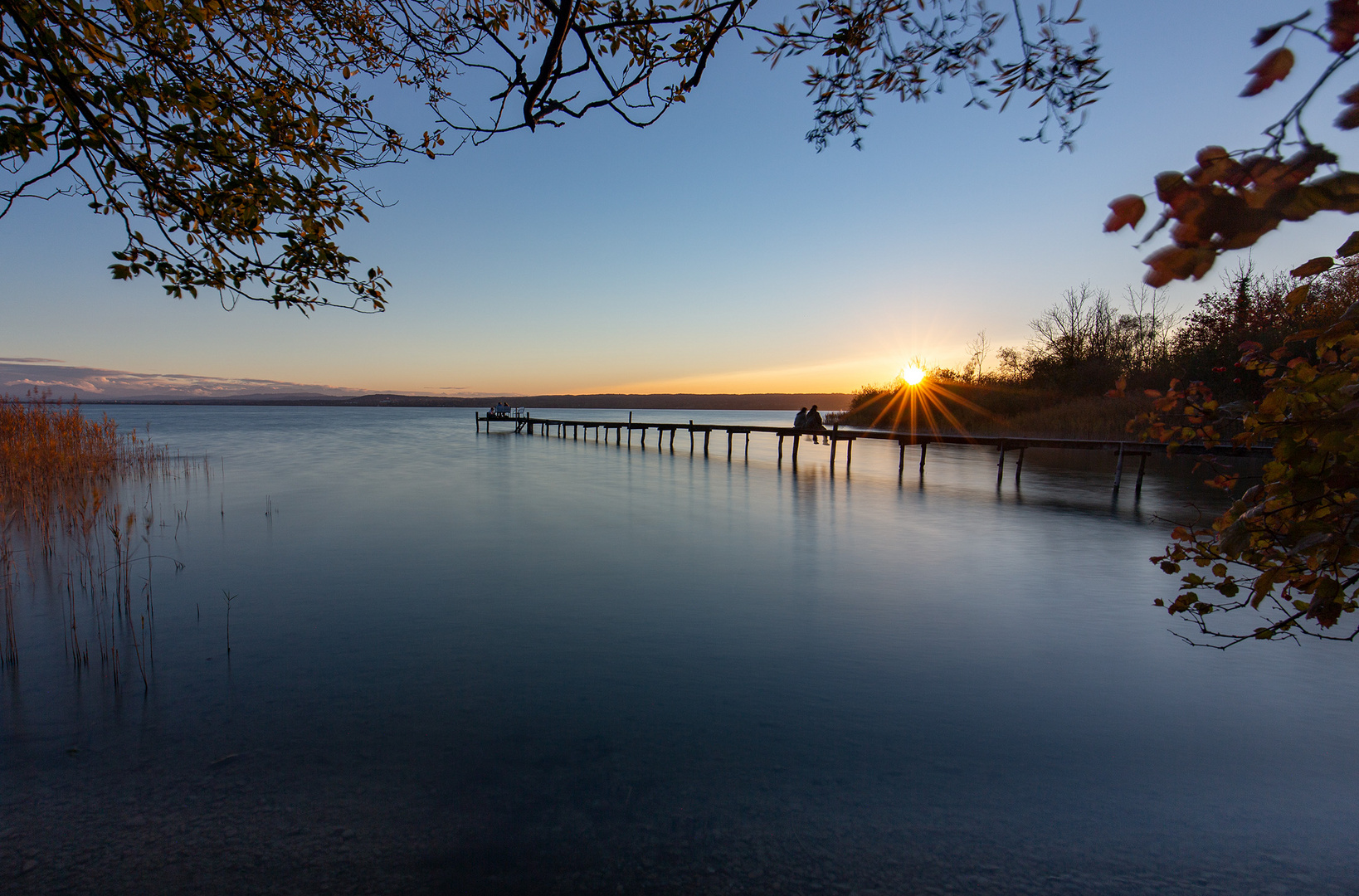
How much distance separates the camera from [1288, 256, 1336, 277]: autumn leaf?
5.38 feet

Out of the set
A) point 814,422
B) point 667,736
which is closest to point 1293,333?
point 667,736

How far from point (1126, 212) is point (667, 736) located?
15.4 ft

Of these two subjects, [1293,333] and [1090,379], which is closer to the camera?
[1293,333]

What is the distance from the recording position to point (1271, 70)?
147cm

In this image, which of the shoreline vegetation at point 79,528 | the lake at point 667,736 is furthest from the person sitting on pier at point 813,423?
the shoreline vegetation at point 79,528

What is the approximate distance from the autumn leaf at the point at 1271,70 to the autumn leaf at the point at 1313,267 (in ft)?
1.49

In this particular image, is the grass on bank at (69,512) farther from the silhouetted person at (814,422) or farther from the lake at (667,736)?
the silhouetted person at (814,422)

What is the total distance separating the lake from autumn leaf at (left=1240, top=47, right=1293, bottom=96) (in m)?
3.75

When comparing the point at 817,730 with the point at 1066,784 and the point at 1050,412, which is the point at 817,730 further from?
the point at 1050,412

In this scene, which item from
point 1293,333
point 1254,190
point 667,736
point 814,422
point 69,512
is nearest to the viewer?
point 1254,190

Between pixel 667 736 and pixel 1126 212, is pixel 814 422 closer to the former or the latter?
pixel 667 736

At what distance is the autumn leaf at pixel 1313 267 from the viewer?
1639 millimetres

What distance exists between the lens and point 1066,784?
4.57m

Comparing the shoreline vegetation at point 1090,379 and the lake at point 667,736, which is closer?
the lake at point 667,736
